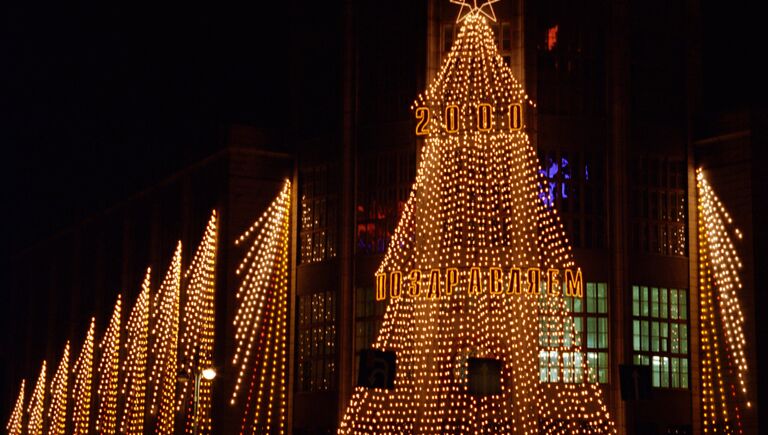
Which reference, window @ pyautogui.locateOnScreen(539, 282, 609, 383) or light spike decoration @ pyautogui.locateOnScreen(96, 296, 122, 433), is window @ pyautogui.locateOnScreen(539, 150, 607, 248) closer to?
window @ pyautogui.locateOnScreen(539, 282, 609, 383)

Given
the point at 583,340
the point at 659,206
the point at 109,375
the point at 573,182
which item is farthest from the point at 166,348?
the point at 659,206

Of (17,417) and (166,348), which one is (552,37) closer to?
(166,348)

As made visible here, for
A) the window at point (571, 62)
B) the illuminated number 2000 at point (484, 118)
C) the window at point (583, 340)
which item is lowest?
the window at point (583, 340)

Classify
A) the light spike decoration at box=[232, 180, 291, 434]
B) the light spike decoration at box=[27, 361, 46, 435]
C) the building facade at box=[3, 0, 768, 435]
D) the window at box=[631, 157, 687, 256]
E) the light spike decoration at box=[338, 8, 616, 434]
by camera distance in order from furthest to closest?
the light spike decoration at box=[27, 361, 46, 435], the light spike decoration at box=[232, 180, 291, 434], the window at box=[631, 157, 687, 256], the building facade at box=[3, 0, 768, 435], the light spike decoration at box=[338, 8, 616, 434]

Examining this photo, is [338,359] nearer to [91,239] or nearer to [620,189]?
[620,189]

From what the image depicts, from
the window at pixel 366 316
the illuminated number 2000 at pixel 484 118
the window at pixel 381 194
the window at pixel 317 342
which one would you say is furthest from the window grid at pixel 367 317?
the illuminated number 2000 at pixel 484 118

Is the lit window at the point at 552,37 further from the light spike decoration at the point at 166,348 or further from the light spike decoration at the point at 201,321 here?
the light spike decoration at the point at 166,348

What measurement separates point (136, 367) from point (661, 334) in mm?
25470

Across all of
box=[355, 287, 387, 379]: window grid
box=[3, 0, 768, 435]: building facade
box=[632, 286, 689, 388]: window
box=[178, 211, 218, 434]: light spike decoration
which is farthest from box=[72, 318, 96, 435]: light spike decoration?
box=[632, 286, 689, 388]: window

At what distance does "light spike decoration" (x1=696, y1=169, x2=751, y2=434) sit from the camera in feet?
176

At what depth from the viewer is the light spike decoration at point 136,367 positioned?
214 ft

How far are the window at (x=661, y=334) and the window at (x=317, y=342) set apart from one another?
12070 millimetres

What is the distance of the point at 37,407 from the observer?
8312 centimetres

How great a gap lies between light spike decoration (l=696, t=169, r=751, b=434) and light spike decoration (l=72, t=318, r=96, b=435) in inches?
1327
